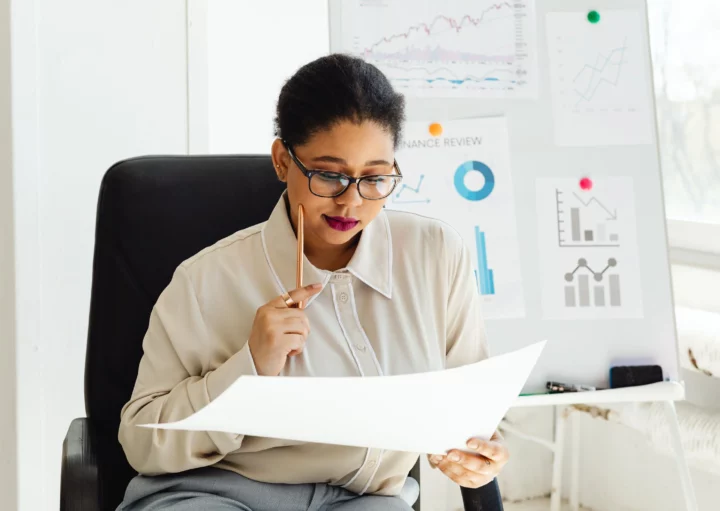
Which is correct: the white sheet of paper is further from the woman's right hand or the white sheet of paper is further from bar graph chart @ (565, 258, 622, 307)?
bar graph chart @ (565, 258, 622, 307)

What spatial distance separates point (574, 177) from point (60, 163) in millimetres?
1121

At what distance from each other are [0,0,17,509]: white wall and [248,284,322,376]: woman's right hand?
971 mm

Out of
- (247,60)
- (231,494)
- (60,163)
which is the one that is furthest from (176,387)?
(247,60)

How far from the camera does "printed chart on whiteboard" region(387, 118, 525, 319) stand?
1729 millimetres

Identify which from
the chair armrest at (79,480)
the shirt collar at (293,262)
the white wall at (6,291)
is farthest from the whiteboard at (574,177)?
the chair armrest at (79,480)

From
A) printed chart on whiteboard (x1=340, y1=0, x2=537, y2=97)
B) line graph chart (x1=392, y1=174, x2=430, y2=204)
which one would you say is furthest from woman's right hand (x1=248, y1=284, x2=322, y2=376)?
printed chart on whiteboard (x1=340, y1=0, x2=537, y2=97)

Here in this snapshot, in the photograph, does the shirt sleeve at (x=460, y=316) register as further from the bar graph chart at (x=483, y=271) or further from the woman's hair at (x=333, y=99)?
the bar graph chart at (x=483, y=271)

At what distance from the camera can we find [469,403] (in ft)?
3.01

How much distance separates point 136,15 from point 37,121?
0.35 meters

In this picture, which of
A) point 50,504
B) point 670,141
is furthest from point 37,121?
point 670,141

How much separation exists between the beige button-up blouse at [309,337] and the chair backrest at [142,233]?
5.0 inches

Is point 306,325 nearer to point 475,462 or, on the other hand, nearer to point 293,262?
point 293,262

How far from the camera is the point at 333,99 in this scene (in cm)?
110

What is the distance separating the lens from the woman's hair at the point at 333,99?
1.10 m
